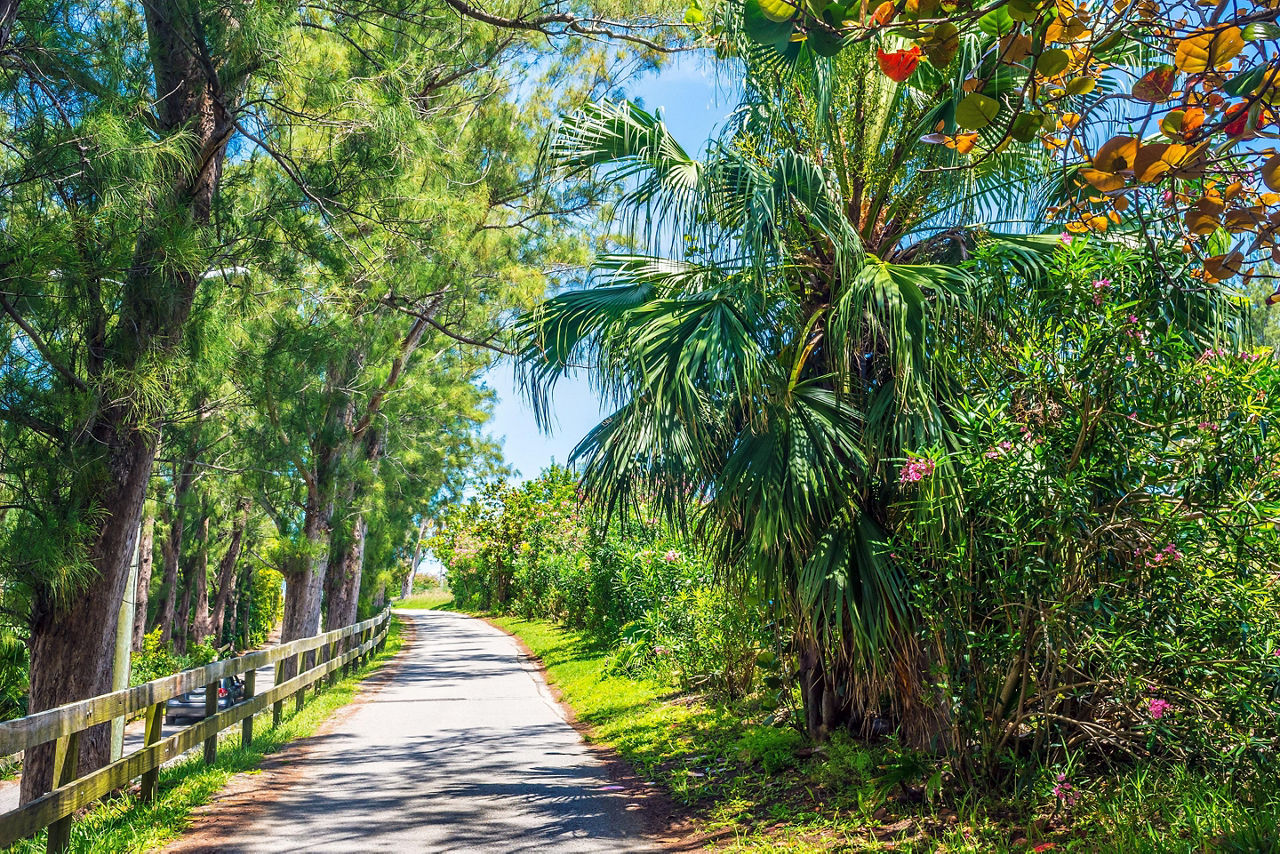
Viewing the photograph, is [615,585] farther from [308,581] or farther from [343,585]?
[343,585]

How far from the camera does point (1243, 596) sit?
432 cm

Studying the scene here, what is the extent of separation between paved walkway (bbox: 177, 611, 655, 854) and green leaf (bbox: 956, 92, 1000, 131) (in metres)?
4.50

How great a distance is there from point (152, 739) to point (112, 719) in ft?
3.13

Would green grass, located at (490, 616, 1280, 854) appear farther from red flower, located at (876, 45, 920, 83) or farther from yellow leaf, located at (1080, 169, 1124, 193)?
red flower, located at (876, 45, 920, 83)

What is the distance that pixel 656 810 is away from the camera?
6.43 m

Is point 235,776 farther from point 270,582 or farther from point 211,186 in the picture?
point 270,582

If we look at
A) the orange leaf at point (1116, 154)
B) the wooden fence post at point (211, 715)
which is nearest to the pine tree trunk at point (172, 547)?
the wooden fence post at point (211, 715)

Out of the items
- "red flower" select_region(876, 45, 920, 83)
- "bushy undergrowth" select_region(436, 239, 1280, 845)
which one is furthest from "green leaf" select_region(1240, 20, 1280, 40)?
"bushy undergrowth" select_region(436, 239, 1280, 845)

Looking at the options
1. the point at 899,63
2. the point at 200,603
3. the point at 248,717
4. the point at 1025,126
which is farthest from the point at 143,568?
the point at 1025,126

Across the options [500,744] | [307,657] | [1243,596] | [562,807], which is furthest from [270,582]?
[1243,596]

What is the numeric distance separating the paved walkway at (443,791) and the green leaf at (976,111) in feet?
14.8

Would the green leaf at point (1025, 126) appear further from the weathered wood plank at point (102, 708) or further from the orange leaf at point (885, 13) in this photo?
the weathered wood plank at point (102, 708)

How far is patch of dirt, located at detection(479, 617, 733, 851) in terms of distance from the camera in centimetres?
566

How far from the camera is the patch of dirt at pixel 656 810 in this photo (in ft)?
18.6
